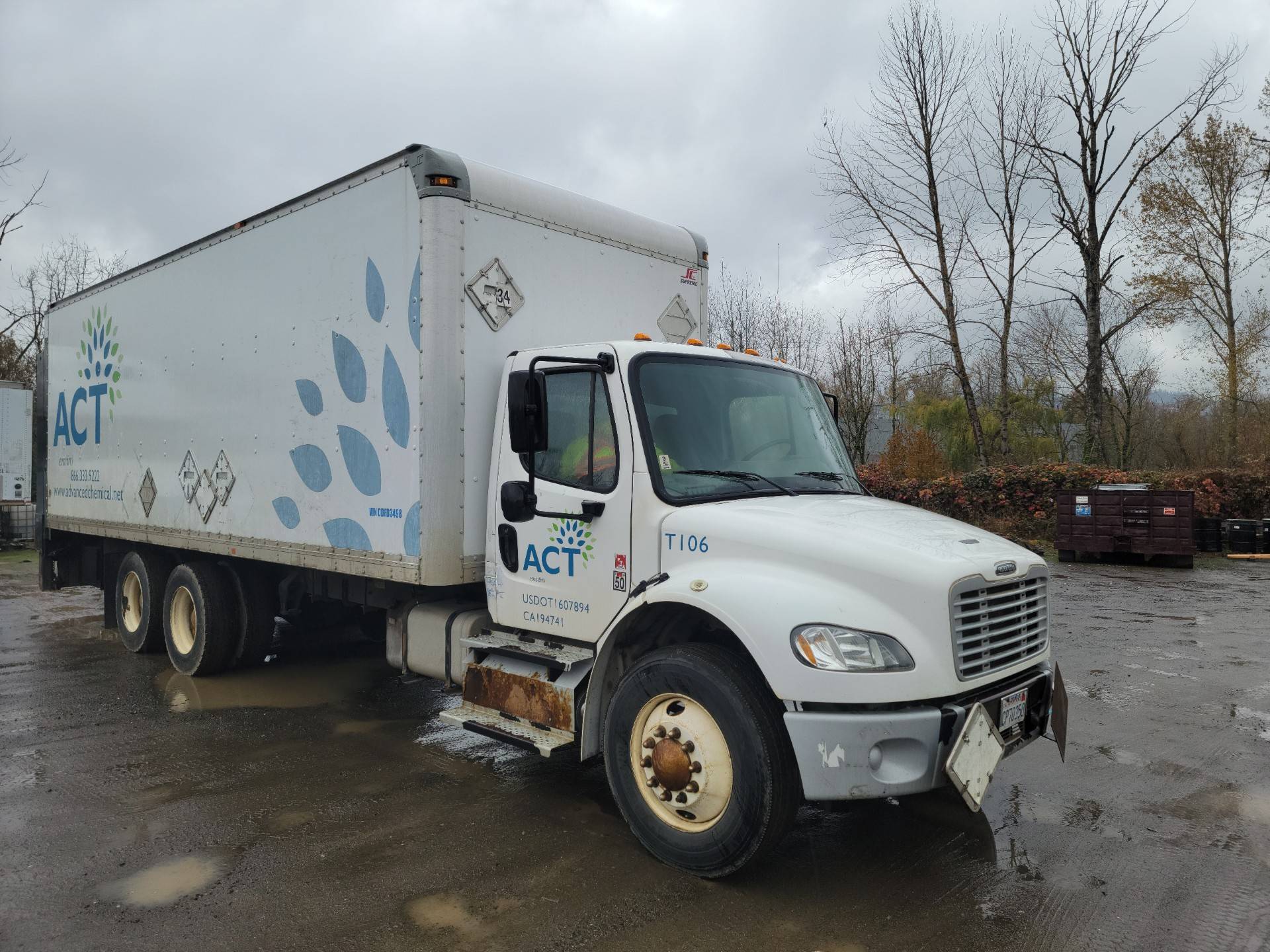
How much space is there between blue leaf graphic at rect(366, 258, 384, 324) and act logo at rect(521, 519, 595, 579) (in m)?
1.85

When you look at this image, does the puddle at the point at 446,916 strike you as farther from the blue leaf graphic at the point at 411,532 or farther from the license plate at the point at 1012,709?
the license plate at the point at 1012,709

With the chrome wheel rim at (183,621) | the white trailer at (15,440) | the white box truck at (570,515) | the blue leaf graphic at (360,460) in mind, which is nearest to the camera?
the white box truck at (570,515)

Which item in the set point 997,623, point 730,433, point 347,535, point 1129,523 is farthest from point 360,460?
point 1129,523

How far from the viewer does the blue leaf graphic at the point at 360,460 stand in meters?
5.62

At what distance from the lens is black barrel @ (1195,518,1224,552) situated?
19594 mm

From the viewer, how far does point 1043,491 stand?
22.3m

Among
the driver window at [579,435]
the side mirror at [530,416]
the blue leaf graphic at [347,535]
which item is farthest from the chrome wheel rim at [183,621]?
the side mirror at [530,416]

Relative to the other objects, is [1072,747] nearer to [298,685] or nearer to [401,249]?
[401,249]

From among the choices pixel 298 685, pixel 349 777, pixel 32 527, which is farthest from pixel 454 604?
pixel 32 527

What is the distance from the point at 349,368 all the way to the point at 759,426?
109 inches

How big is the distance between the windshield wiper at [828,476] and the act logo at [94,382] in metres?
7.13

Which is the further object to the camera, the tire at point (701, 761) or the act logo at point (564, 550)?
the act logo at point (564, 550)

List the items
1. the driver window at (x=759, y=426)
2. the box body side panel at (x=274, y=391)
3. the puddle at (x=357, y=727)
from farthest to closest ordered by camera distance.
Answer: the puddle at (x=357, y=727) → the box body side panel at (x=274, y=391) → the driver window at (x=759, y=426)

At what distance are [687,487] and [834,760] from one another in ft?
4.97
